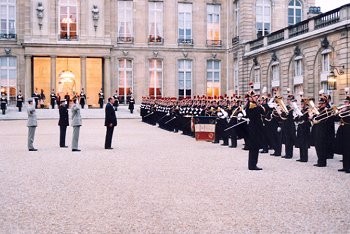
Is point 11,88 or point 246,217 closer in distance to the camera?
point 246,217

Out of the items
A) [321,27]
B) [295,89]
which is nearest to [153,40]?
[295,89]

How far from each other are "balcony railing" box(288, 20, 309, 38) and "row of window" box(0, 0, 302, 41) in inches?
424

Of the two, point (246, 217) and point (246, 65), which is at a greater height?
point (246, 65)

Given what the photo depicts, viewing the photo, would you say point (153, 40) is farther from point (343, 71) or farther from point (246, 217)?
point (246, 217)

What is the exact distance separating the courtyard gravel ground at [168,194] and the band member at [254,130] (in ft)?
1.13

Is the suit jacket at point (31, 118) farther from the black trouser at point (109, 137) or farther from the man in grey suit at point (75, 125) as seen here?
the black trouser at point (109, 137)

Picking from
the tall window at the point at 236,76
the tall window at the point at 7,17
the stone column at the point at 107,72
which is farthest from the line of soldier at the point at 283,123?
the tall window at the point at 7,17

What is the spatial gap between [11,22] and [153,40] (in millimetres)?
12978

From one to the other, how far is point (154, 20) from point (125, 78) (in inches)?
244

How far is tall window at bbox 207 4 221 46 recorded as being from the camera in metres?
52.8

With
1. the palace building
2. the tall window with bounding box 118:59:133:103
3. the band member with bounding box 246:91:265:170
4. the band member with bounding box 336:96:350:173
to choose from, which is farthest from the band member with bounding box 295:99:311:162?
the tall window with bounding box 118:59:133:103

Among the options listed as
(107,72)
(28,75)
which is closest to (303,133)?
(107,72)

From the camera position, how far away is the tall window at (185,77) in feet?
172

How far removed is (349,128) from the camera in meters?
13.3
